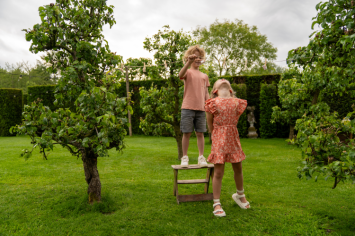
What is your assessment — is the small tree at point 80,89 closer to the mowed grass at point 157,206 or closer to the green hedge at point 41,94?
the mowed grass at point 157,206

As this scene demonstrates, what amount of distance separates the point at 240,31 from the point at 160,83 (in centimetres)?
1797

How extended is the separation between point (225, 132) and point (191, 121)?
0.92 m

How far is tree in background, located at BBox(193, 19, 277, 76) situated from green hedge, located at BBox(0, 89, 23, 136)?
773 inches

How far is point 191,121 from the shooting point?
13.7 feet

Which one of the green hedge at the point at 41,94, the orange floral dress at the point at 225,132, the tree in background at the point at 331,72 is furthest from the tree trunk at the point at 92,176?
the green hedge at the point at 41,94

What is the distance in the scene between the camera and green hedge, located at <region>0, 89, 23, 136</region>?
1540cm

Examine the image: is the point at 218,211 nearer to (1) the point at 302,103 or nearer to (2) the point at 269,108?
(1) the point at 302,103

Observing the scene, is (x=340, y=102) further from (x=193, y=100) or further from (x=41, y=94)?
(x=41, y=94)

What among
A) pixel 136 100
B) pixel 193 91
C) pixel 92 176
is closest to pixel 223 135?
pixel 193 91

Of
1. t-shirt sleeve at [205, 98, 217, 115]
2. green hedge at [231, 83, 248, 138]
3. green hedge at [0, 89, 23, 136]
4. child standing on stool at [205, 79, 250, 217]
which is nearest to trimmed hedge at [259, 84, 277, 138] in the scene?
green hedge at [231, 83, 248, 138]

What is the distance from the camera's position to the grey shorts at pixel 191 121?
163 inches

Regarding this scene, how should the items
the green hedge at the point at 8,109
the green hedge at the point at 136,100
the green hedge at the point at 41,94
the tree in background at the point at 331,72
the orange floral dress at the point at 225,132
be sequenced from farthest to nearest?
the green hedge at the point at 41,94 < the green hedge at the point at 8,109 < the green hedge at the point at 136,100 < the orange floral dress at the point at 225,132 < the tree in background at the point at 331,72

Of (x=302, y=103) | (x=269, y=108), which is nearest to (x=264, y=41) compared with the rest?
(x=269, y=108)

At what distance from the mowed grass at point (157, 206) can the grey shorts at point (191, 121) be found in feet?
3.86
